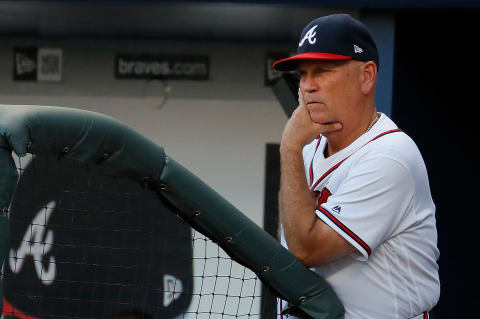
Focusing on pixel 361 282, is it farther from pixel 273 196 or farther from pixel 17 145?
pixel 273 196

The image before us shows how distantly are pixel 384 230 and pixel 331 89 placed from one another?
390 mm

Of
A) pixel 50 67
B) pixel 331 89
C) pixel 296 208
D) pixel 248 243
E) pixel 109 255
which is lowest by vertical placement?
pixel 109 255

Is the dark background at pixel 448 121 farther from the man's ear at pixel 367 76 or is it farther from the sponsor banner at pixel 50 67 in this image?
the man's ear at pixel 367 76

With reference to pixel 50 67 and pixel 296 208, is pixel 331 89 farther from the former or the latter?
pixel 50 67

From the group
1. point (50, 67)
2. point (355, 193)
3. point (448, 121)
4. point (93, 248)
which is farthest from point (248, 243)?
point (50, 67)

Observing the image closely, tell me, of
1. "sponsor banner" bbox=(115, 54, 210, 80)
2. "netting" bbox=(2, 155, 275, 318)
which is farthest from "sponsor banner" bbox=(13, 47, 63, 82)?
"netting" bbox=(2, 155, 275, 318)

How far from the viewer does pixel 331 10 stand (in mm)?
5711

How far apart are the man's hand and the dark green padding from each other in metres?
0.23

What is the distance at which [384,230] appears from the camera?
2.25m

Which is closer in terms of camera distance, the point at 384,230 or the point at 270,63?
the point at 384,230

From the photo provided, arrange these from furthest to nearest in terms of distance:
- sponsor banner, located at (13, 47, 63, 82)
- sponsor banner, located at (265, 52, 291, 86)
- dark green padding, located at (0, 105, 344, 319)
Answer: sponsor banner, located at (13, 47, 63, 82) < sponsor banner, located at (265, 52, 291, 86) < dark green padding, located at (0, 105, 344, 319)

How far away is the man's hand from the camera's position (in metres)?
2.37

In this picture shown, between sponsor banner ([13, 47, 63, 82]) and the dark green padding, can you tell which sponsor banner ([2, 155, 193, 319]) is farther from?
the dark green padding

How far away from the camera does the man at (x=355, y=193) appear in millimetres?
2248
